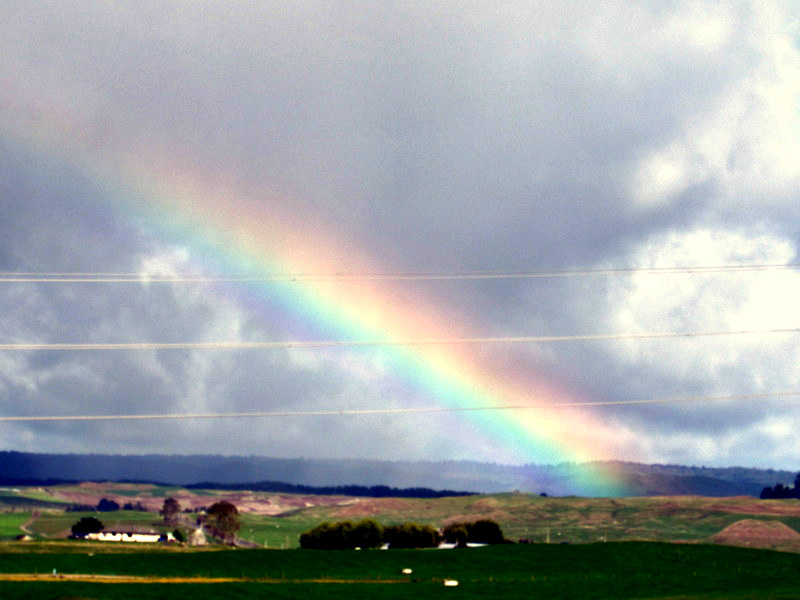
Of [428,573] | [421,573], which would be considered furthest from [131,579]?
[428,573]

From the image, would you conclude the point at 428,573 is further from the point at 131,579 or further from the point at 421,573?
the point at 131,579

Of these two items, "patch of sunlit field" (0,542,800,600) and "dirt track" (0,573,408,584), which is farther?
"dirt track" (0,573,408,584)

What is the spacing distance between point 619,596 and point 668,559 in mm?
53165

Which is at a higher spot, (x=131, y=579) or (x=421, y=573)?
(x=131, y=579)

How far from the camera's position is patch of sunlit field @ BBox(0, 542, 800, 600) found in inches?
4358

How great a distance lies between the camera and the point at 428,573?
14262cm

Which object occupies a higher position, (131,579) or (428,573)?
(131,579)

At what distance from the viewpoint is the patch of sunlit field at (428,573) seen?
363ft

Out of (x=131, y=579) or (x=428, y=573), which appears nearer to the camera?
(x=131, y=579)

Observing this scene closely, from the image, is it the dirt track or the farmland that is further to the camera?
the dirt track

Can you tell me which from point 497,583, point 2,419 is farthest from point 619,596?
point 2,419

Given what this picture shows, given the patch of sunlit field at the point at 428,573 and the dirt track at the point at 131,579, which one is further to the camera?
the dirt track at the point at 131,579

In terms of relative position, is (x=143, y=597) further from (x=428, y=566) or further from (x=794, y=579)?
(x=794, y=579)

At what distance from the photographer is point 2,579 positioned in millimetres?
116750
